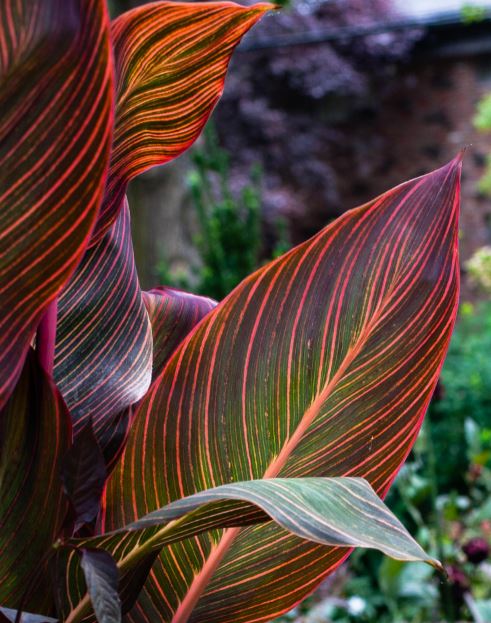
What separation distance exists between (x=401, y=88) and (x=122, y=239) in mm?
8159

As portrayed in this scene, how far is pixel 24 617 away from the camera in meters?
0.53

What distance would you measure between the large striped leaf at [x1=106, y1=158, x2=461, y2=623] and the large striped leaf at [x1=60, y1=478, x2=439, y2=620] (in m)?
0.12

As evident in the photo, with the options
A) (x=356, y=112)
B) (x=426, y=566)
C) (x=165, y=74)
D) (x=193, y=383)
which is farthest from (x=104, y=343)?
(x=356, y=112)

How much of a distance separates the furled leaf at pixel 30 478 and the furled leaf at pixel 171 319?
22cm

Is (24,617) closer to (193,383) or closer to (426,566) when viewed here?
(193,383)

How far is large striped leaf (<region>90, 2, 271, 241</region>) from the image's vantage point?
535mm

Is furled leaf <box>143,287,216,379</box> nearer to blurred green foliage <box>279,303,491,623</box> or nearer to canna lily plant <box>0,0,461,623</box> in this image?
canna lily plant <box>0,0,461,623</box>

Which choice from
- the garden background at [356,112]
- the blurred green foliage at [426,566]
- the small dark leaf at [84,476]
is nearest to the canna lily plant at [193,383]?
the small dark leaf at [84,476]

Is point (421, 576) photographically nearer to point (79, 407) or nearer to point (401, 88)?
point (79, 407)

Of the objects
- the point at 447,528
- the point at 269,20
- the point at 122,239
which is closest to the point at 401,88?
the point at 269,20

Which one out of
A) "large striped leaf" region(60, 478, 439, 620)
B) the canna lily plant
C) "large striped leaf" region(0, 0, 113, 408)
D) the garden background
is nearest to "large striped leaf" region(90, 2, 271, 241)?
the canna lily plant

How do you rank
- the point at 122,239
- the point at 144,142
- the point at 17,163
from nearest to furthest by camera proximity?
the point at 17,163 < the point at 144,142 < the point at 122,239

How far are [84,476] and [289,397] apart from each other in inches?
7.0

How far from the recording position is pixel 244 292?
63 cm
